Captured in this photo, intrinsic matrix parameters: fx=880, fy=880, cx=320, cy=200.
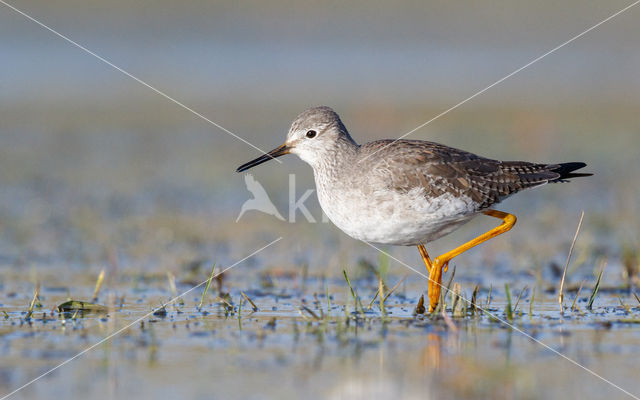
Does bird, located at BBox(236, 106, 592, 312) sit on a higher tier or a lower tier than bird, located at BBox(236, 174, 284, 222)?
A: lower

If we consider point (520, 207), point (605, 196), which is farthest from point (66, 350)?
point (605, 196)

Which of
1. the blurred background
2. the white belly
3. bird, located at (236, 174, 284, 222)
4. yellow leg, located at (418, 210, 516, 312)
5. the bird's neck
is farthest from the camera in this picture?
bird, located at (236, 174, 284, 222)

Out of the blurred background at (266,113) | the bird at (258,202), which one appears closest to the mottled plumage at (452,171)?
the blurred background at (266,113)

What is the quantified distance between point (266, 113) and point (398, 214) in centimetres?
1278

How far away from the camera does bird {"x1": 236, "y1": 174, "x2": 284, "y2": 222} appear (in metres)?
12.3

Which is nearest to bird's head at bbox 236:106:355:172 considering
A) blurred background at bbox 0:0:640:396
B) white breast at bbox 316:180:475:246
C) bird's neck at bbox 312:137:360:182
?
bird's neck at bbox 312:137:360:182

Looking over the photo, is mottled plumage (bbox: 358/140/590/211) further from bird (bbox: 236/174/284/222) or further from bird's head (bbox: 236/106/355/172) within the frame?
bird (bbox: 236/174/284/222)

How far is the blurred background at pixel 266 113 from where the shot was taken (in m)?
10.9

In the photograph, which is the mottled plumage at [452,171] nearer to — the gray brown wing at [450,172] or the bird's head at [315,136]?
the gray brown wing at [450,172]

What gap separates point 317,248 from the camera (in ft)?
35.3

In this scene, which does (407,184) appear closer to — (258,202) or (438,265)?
(438,265)

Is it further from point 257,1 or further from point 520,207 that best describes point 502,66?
point 520,207

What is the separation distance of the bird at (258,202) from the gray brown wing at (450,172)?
391 centimetres

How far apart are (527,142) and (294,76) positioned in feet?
31.7
